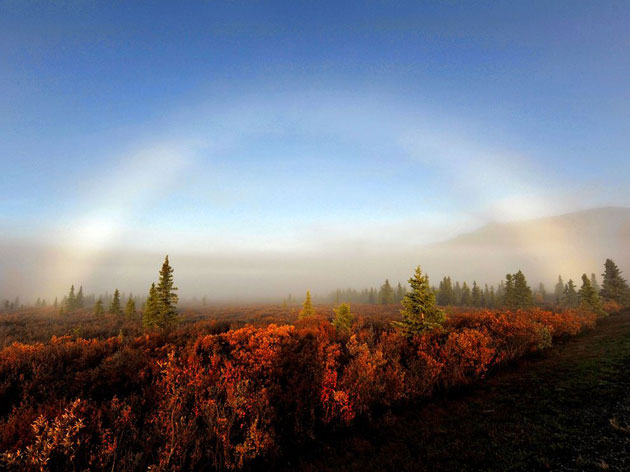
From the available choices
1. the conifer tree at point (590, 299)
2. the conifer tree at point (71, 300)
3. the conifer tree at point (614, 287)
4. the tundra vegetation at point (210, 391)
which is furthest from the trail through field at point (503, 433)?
the conifer tree at point (71, 300)

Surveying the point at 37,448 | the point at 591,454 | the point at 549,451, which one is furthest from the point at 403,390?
the point at 37,448

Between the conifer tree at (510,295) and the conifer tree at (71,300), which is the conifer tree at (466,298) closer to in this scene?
the conifer tree at (510,295)

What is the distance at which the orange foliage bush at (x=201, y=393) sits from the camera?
4.27m

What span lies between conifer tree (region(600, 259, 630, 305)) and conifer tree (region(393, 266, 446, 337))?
5899 centimetres

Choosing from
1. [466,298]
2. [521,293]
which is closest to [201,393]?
[521,293]

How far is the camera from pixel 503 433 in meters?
5.16

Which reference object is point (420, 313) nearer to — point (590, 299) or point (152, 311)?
point (152, 311)

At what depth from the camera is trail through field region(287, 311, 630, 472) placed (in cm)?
430

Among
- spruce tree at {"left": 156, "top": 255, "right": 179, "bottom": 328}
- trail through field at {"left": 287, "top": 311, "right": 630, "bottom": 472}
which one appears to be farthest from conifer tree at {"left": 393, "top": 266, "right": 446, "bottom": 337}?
spruce tree at {"left": 156, "top": 255, "right": 179, "bottom": 328}

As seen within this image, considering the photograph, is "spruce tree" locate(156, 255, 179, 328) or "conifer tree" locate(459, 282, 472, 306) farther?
"conifer tree" locate(459, 282, 472, 306)

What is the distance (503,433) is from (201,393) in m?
6.57

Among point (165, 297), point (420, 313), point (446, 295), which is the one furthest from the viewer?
point (446, 295)

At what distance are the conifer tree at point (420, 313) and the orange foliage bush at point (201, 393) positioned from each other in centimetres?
179

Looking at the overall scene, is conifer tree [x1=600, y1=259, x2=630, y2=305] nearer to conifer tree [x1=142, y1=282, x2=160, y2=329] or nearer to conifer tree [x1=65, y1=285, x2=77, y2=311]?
conifer tree [x1=142, y1=282, x2=160, y2=329]
